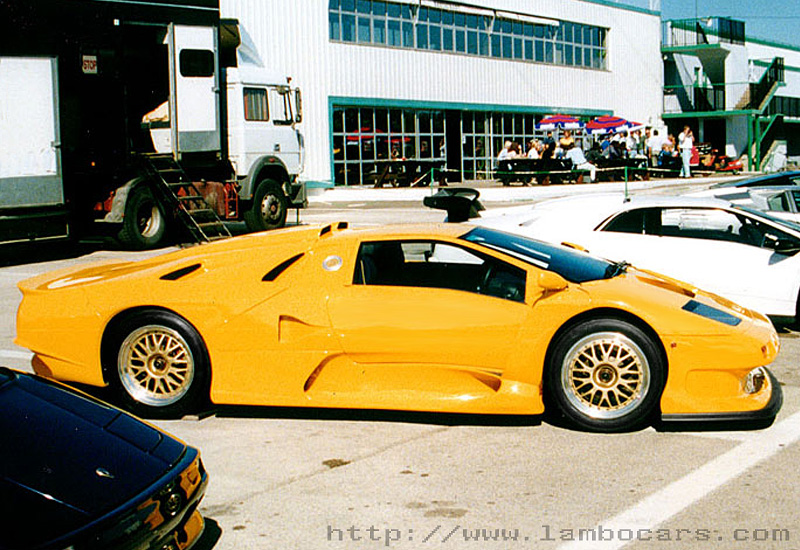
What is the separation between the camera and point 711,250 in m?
8.67

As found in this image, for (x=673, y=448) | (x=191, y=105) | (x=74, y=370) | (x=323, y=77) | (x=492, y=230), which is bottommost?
(x=673, y=448)

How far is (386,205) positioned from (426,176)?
8.55 metres

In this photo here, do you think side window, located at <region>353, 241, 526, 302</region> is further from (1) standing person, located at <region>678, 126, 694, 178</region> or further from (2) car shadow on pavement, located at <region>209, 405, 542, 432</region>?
(1) standing person, located at <region>678, 126, 694, 178</region>

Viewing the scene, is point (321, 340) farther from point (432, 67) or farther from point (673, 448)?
point (432, 67)

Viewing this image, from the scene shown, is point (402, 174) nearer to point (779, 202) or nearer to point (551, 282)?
point (779, 202)

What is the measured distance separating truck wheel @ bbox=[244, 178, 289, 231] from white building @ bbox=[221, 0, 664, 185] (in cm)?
1386

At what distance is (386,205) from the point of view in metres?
26.6

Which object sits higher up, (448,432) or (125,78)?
(125,78)

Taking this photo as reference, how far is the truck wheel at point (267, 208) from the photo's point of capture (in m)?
17.8

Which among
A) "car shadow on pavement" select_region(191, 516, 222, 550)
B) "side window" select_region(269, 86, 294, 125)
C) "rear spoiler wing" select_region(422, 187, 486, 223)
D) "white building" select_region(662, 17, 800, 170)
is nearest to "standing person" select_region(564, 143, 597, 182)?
"side window" select_region(269, 86, 294, 125)

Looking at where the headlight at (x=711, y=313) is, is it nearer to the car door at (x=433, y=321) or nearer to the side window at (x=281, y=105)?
the car door at (x=433, y=321)

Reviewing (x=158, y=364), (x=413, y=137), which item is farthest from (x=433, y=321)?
(x=413, y=137)

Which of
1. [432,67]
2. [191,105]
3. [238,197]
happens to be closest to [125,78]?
[191,105]

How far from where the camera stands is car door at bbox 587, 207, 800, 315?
27.5ft
